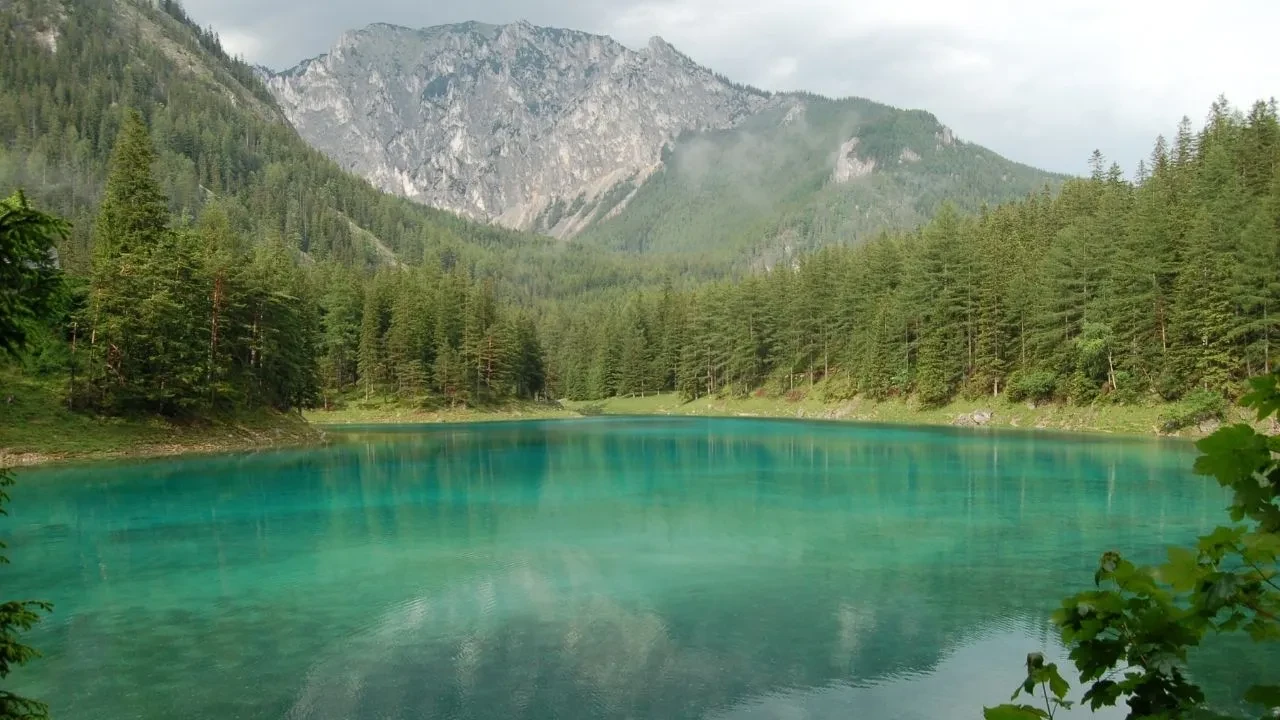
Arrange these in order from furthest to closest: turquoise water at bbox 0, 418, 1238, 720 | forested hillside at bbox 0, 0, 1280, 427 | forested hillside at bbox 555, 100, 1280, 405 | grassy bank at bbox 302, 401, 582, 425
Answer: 1. grassy bank at bbox 302, 401, 582, 425
2. forested hillside at bbox 555, 100, 1280, 405
3. forested hillside at bbox 0, 0, 1280, 427
4. turquoise water at bbox 0, 418, 1238, 720

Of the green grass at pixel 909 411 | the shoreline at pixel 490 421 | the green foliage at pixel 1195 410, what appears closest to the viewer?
the shoreline at pixel 490 421

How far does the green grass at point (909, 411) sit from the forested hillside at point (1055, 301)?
1.44 metres

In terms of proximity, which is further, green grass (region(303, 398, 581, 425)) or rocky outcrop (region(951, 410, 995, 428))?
green grass (region(303, 398, 581, 425))

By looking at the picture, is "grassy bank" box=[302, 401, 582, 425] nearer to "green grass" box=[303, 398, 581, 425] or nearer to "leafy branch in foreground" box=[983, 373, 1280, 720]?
"green grass" box=[303, 398, 581, 425]

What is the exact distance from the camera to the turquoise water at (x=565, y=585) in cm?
1141

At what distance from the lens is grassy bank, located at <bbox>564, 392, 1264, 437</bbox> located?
57.4 m

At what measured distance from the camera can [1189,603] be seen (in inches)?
127

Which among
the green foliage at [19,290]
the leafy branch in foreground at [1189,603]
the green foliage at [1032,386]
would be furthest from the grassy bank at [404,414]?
the leafy branch in foreground at [1189,603]

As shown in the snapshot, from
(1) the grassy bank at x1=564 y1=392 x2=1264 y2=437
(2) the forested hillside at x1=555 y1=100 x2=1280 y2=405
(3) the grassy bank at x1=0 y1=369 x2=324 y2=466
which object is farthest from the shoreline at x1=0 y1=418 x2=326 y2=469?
(2) the forested hillside at x1=555 y1=100 x2=1280 y2=405

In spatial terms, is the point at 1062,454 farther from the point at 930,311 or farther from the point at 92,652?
the point at 92,652

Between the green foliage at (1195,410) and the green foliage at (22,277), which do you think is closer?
the green foliage at (22,277)

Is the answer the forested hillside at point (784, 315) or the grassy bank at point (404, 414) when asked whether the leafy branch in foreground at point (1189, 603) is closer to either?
the forested hillside at point (784, 315)

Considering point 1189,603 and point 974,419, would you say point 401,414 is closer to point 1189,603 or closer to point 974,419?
point 974,419

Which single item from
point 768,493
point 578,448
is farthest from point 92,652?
point 578,448
